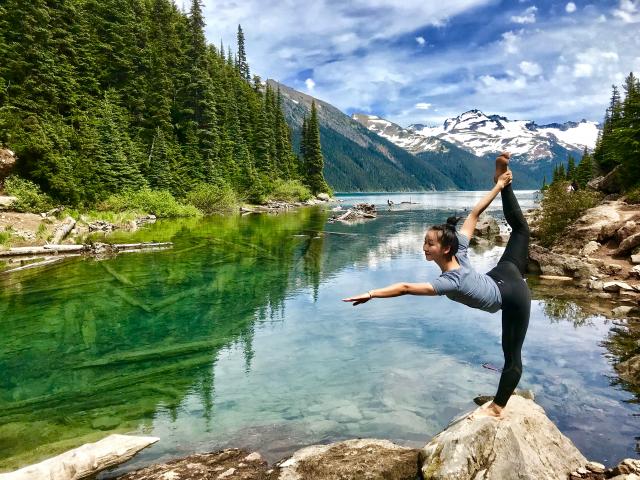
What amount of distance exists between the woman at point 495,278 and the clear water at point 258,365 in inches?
138

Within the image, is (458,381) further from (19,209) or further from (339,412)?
(19,209)

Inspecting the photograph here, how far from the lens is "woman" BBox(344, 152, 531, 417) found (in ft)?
15.2

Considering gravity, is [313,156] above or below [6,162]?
above

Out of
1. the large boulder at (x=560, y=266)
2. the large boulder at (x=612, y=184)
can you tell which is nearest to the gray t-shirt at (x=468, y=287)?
the large boulder at (x=560, y=266)

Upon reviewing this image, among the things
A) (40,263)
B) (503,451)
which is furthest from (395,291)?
(40,263)

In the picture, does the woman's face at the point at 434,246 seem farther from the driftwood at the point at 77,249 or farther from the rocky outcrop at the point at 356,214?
the rocky outcrop at the point at 356,214

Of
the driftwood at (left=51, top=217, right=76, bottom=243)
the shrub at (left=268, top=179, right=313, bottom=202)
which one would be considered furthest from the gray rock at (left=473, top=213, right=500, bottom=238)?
the shrub at (left=268, top=179, right=313, bottom=202)

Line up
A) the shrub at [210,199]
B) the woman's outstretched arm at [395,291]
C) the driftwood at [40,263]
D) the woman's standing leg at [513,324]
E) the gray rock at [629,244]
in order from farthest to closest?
the shrub at [210,199] → the driftwood at [40,263] → the gray rock at [629,244] → the woman's standing leg at [513,324] → the woman's outstretched arm at [395,291]

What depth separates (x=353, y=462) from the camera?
20.6 feet

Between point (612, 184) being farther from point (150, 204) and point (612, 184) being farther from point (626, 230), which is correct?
point (150, 204)

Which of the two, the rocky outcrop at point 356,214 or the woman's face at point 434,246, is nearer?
the woman's face at point 434,246

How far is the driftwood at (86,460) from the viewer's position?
5.97 m

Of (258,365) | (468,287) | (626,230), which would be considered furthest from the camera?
(626,230)

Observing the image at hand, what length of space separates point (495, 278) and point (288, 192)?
81.2m
